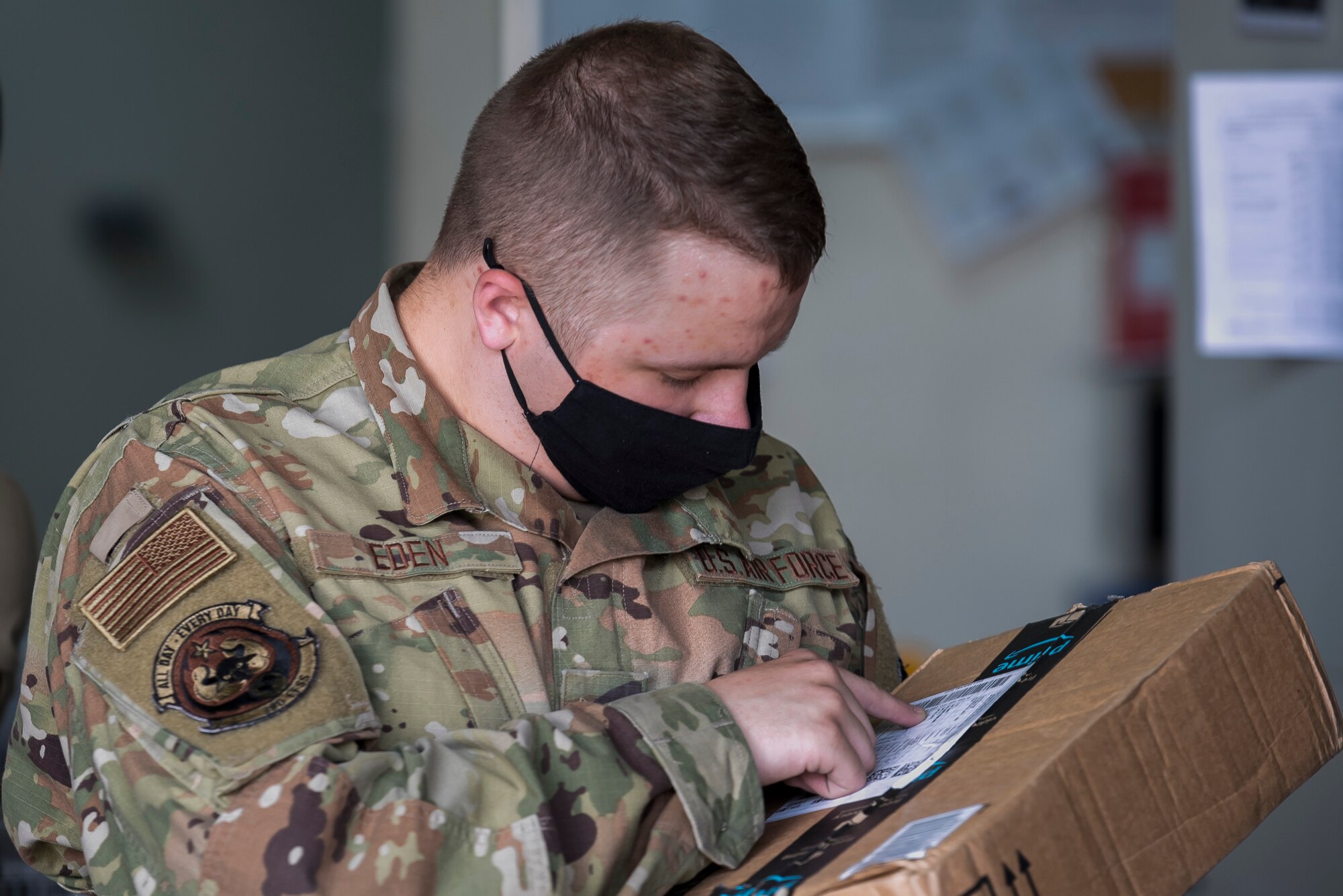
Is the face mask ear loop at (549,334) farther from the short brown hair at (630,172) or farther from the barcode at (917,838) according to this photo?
the barcode at (917,838)

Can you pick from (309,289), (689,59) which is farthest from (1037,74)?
(689,59)

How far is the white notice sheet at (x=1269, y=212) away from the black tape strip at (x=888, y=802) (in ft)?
4.95

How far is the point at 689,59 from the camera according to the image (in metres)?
1.14

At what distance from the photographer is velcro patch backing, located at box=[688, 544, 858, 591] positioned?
127 centimetres

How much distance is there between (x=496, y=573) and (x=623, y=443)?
0.54 feet

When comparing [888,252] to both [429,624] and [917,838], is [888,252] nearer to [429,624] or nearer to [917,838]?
[429,624]

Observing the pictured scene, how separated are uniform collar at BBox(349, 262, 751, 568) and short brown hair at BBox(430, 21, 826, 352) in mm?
132

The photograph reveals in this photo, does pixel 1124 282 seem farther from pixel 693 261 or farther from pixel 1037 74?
pixel 693 261

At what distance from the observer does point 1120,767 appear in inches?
35.7

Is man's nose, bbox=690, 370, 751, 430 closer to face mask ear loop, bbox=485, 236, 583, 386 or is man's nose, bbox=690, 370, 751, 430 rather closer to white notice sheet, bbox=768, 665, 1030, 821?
face mask ear loop, bbox=485, 236, 583, 386

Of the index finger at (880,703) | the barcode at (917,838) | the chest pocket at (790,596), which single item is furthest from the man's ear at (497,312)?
the barcode at (917,838)

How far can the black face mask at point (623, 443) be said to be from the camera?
1.16 meters

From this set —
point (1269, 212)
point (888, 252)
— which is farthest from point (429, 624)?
point (888, 252)

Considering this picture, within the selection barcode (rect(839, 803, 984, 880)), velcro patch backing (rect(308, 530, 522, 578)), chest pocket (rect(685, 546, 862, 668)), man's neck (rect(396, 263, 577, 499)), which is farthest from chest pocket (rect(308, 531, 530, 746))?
barcode (rect(839, 803, 984, 880))
